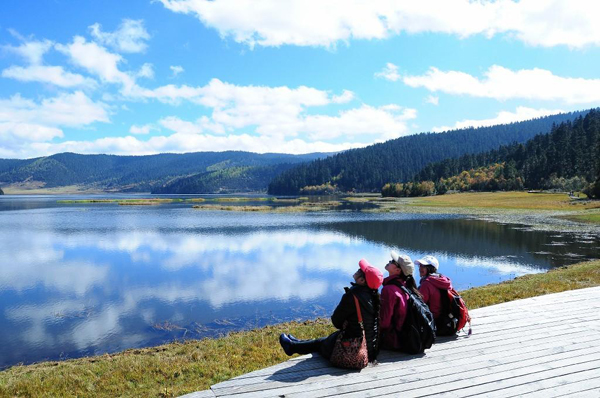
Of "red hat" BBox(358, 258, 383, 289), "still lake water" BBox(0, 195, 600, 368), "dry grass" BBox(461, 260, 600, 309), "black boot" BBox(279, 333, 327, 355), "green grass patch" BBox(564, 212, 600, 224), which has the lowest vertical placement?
"green grass patch" BBox(564, 212, 600, 224)

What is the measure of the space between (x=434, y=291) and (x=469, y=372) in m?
2.16

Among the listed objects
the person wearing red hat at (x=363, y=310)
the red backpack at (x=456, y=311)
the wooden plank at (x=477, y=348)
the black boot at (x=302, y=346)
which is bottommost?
the wooden plank at (x=477, y=348)

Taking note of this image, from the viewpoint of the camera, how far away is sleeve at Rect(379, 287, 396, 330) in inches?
304

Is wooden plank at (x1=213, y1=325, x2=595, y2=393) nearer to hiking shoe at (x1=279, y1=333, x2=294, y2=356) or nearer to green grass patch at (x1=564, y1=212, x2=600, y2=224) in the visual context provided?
hiking shoe at (x1=279, y1=333, x2=294, y2=356)

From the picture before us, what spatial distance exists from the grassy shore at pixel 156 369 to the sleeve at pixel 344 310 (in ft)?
12.9

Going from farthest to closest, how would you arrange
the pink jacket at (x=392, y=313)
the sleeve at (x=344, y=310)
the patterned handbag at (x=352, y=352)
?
the pink jacket at (x=392, y=313), the sleeve at (x=344, y=310), the patterned handbag at (x=352, y=352)

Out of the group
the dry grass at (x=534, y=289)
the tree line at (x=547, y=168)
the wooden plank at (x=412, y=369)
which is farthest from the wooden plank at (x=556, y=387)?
the tree line at (x=547, y=168)

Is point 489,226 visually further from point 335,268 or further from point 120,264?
point 120,264

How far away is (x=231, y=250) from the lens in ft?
125

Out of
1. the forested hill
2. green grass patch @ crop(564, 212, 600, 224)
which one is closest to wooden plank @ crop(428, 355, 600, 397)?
green grass patch @ crop(564, 212, 600, 224)

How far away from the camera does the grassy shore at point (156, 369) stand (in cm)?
929

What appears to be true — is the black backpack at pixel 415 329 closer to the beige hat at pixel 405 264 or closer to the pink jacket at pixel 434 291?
the beige hat at pixel 405 264

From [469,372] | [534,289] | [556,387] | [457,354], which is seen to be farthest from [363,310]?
[534,289]

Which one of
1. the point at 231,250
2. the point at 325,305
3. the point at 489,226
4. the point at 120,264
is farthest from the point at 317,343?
the point at 489,226
